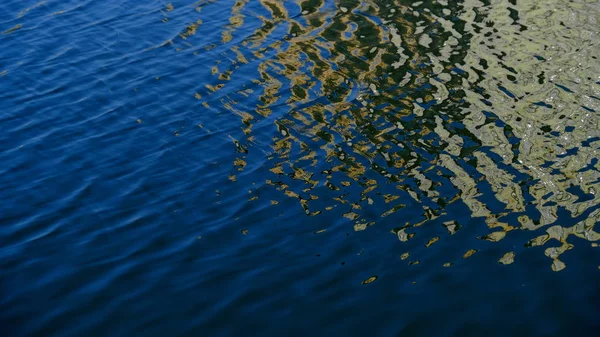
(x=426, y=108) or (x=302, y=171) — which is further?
(x=426, y=108)

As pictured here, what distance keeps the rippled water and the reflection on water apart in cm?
7

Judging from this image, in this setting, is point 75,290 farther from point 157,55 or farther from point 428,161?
point 157,55

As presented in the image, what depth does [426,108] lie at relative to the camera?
21.1m

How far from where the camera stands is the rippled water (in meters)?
14.4

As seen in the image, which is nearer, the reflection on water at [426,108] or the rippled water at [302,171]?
the rippled water at [302,171]

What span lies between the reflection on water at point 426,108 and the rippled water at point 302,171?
0.07m

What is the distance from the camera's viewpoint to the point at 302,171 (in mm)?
18281

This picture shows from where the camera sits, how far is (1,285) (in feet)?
49.0

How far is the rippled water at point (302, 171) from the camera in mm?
14359

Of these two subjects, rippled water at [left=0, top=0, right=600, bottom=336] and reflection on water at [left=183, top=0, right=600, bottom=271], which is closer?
rippled water at [left=0, top=0, right=600, bottom=336]

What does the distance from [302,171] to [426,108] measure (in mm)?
4749

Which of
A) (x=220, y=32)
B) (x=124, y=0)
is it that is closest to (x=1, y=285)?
(x=220, y=32)

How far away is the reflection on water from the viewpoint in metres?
17.1

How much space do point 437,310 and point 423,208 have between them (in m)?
3.27
